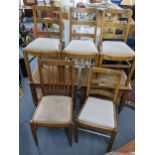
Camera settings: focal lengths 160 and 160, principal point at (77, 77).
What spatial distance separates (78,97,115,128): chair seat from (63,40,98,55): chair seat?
0.54m

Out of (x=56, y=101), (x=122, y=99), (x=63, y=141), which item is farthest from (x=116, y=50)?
(x=63, y=141)

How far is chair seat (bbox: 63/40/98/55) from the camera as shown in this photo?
1.84 m

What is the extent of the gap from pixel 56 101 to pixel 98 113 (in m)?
0.48

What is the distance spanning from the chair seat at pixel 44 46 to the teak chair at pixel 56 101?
219 mm

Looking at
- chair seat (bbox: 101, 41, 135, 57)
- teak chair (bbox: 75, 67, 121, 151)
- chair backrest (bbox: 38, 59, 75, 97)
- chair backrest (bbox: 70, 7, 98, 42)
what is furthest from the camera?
chair backrest (bbox: 70, 7, 98, 42)

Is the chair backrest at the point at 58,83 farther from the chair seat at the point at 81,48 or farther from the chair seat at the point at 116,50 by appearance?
the chair seat at the point at 116,50

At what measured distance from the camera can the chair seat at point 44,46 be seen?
1844mm

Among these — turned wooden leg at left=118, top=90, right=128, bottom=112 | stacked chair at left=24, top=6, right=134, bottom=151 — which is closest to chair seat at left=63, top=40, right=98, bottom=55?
stacked chair at left=24, top=6, right=134, bottom=151

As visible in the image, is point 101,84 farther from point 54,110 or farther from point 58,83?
point 54,110

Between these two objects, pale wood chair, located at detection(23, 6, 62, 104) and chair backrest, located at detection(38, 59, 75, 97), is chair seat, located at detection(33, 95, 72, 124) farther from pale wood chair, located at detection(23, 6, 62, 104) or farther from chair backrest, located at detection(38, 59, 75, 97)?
pale wood chair, located at detection(23, 6, 62, 104)

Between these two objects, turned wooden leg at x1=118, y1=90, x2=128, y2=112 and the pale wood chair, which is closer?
the pale wood chair
